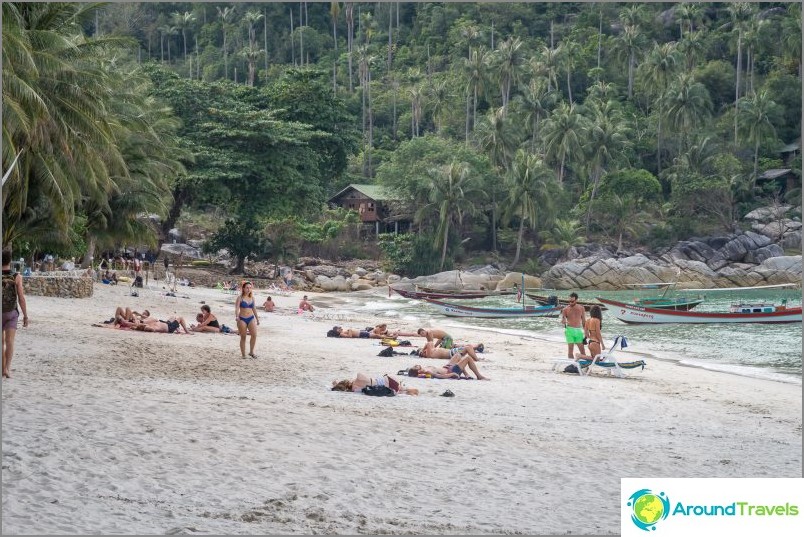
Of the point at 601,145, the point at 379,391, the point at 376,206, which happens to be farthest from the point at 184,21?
the point at 379,391


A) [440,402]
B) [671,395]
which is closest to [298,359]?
[440,402]

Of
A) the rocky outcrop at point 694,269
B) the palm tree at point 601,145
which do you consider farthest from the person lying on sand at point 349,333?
the palm tree at point 601,145

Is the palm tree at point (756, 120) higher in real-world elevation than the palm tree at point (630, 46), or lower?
lower

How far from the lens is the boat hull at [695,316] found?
3064cm

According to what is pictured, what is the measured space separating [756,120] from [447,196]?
2490cm

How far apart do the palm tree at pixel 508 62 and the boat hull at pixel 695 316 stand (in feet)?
150

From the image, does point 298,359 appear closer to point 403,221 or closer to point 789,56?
point 403,221

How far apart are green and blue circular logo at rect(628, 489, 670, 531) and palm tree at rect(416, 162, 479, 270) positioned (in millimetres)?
52874

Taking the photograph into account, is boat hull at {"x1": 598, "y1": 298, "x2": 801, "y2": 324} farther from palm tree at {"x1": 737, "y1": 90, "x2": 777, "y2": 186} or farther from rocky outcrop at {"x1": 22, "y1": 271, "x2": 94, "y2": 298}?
palm tree at {"x1": 737, "y1": 90, "x2": 777, "y2": 186}

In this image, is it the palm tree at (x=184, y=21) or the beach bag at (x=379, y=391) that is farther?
the palm tree at (x=184, y=21)

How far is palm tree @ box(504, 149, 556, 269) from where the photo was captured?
59875 millimetres

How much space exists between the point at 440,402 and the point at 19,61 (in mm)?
9751

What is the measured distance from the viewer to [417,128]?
8088cm

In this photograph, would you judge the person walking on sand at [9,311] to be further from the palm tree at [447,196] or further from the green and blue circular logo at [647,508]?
the palm tree at [447,196]
